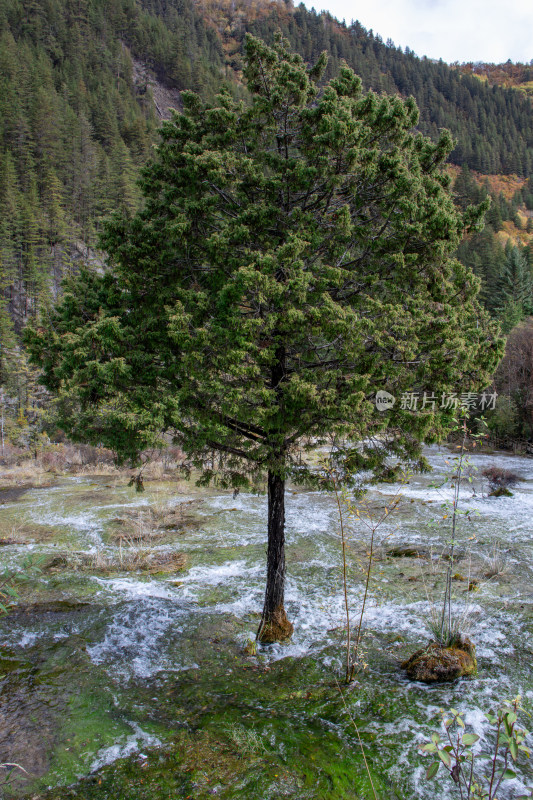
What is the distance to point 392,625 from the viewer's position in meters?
6.89

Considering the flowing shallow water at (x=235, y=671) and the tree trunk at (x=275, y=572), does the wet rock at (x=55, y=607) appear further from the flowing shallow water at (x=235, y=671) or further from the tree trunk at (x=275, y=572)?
the tree trunk at (x=275, y=572)

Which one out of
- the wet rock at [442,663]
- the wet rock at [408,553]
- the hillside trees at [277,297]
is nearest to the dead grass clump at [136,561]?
the hillside trees at [277,297]

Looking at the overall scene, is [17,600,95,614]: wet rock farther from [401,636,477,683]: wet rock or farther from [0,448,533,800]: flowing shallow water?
[401,636,477,683]: wet rock

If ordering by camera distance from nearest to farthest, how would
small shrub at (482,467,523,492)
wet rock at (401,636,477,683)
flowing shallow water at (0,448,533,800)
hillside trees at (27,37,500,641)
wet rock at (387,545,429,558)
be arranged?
flowing shallow water at (0,448,533,800), hillside trees at (27,37,500,641), wet rock at (401,636,477,683), wet rock at (387,545,429,558), small shrub at (482,467,523,492)

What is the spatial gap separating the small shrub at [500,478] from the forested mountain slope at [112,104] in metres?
16.4

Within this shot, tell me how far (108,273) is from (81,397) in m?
1.69

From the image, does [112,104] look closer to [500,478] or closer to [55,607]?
[500,478]

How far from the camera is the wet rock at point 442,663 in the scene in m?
5.31

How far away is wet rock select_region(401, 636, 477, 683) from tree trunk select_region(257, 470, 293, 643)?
1745 millimetres

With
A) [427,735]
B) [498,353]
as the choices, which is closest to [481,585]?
[427,735]

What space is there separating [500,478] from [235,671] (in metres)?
15.2

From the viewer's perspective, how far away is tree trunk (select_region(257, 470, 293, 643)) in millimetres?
6172

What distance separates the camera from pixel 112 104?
62.2 m

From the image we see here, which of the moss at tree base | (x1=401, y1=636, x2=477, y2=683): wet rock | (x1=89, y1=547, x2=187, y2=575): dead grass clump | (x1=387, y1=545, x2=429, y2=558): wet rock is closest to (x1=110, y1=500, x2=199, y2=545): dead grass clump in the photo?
(x1=89, y1=547, x2=187, y2=575): dead grass clump
